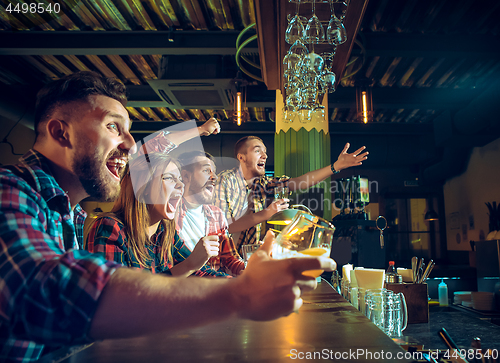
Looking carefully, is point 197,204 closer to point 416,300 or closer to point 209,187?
point 209,187

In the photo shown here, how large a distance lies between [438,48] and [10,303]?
162 inches

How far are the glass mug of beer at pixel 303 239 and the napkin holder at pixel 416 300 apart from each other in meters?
A: 0.93

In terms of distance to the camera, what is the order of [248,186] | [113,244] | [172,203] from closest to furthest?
[113,244], [172,203], [248,186]

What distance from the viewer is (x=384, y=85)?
16.4 feet

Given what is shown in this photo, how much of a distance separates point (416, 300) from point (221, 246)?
1.11 m

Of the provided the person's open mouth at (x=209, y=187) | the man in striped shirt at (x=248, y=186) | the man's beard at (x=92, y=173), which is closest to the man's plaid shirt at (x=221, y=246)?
the person's open mouth at (x=209, y=187)

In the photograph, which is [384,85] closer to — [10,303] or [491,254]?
[491,254]

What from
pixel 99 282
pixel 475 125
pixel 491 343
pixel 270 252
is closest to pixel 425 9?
pixel 475 125

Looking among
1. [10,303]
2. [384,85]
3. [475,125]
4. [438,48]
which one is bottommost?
[10,303]

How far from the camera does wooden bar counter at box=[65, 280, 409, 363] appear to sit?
2.08 ft

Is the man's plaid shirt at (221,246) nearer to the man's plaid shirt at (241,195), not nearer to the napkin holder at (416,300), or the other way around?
the man's plaid shirt at (241,195)

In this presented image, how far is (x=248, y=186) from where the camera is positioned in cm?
316

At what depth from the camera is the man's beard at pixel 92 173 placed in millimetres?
915

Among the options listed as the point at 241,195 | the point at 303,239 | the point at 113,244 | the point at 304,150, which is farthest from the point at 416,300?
the point at 304,150
